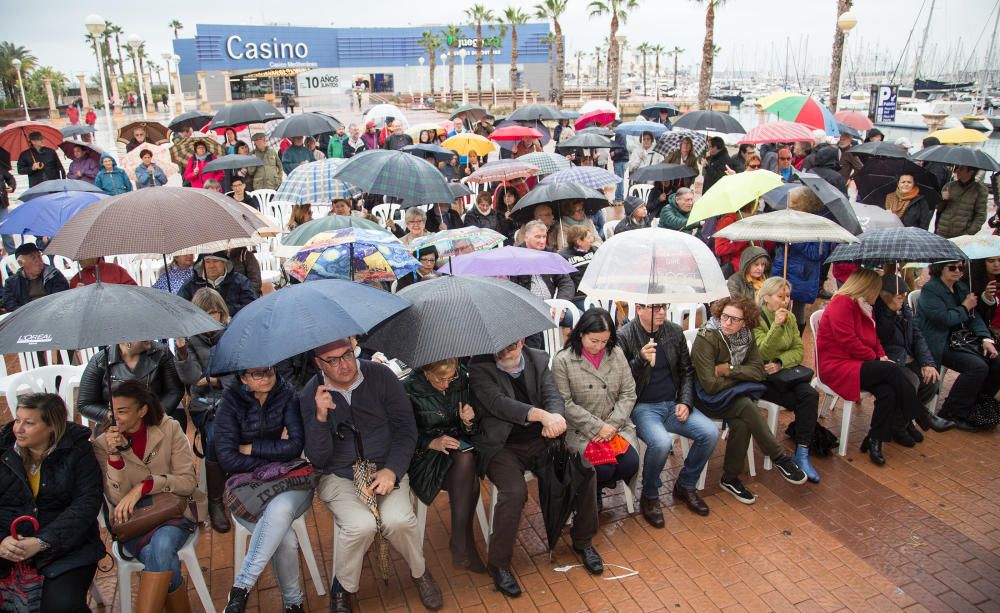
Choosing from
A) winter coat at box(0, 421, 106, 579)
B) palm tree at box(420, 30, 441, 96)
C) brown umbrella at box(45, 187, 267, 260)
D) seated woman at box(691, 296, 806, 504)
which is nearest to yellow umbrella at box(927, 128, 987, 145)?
seated woman at box(691, 296, 806, 504)

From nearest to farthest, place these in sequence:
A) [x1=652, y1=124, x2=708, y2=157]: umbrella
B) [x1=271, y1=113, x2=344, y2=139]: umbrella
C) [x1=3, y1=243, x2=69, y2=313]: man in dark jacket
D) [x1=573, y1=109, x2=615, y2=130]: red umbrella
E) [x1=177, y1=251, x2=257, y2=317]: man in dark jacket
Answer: [x1=177, y1=251, x2=257, y2=317]: man in dark jacket < [x1=3, y1=243, x2=69, y2=313]: man in dark jacket < [x1=652, y1=124, x2=708, y2=157]: umbrella < [x1=271, y1=113, x2=344, y2=139]: umbrella < [x1=573, y1=109, x2=615, y2=130]: red umbrella

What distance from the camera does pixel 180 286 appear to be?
593 centimetres

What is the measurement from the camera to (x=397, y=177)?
596 cm

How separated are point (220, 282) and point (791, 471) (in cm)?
467

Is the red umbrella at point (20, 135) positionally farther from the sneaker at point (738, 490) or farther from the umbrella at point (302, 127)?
the sneaker at point (738, 490)

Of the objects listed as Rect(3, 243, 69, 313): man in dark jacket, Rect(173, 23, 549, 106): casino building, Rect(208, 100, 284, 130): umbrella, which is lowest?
Rect(3, 243, 69, 313): man in dark jacket

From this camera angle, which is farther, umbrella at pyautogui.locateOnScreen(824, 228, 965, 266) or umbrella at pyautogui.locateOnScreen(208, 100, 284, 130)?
umbrella at pyautogui.locateOnScreen(208, 100, 284, 130)

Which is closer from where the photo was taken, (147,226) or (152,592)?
(152,592)

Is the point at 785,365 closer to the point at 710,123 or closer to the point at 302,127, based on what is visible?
the point at 710,123

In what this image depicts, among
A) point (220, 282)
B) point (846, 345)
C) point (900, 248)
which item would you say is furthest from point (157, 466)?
point (900, 248)

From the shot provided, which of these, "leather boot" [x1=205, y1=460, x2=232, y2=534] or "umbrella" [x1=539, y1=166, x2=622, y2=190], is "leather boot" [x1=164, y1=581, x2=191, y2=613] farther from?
"umbrella" [x1=539, y1=166, x2=622, y2=190]

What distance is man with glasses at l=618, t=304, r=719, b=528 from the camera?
4.54 metres

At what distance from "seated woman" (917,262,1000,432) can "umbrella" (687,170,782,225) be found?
5.24 feet

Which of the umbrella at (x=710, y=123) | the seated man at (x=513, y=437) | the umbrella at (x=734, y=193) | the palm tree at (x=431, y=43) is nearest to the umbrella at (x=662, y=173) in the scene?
the umbrella at (x=734, y=193)
